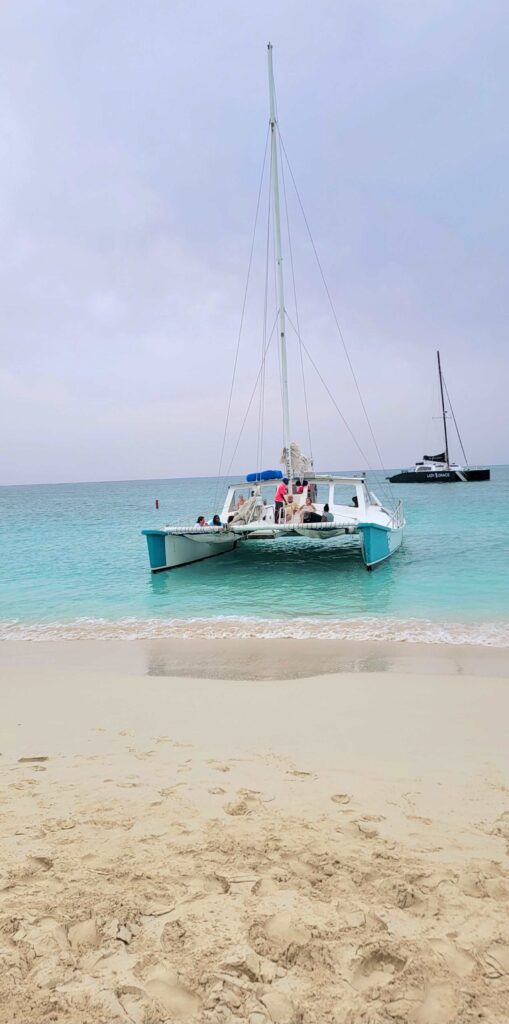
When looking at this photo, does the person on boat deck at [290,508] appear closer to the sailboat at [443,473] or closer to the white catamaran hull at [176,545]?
the white catamaran hull at [176,545]

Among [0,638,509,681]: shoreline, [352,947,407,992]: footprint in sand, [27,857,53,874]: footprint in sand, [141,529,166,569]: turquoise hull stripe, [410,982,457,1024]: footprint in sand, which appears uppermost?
[141,529,166,569]: turquoise hull stripe

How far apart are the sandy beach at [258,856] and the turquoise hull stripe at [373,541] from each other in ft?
26.2

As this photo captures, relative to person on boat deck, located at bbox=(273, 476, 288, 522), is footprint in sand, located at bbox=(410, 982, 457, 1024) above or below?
below

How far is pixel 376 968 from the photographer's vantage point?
2.04 m

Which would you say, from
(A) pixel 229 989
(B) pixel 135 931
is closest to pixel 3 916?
(B) pixel 135 931

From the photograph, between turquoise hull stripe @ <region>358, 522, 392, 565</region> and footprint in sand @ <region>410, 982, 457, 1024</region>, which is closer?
footprint in sand @ <region>410, 982, 457, 1024</region>

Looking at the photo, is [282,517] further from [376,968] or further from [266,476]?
[376,968]

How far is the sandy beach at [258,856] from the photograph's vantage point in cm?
Result: 194

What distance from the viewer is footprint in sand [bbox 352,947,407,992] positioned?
197cm

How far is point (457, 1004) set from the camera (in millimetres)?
1868

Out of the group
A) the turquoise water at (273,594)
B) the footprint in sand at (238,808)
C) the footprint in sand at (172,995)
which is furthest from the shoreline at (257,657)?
the footprint in sand at (172,995)

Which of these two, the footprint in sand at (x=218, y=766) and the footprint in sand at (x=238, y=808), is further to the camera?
the footprint in sand at (x=218, y=766)

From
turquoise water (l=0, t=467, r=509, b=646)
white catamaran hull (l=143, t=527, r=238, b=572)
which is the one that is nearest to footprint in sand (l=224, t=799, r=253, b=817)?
turquoise water (l=0, t=467, r=509, b=646)

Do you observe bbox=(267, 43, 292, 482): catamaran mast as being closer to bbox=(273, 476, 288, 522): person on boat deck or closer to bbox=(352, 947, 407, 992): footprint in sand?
bbox=(273, 476, 288, 522): person on boat deck
